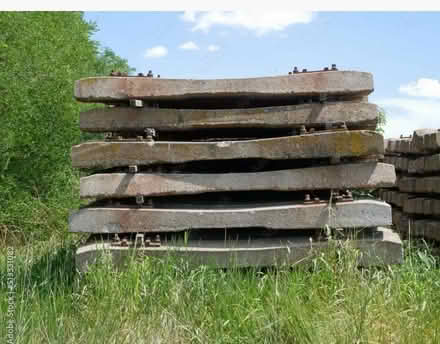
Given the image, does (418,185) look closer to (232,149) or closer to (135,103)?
(232,149)

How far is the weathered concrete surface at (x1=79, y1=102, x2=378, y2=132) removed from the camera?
4414mm

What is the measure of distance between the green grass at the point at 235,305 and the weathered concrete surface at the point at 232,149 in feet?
2.54

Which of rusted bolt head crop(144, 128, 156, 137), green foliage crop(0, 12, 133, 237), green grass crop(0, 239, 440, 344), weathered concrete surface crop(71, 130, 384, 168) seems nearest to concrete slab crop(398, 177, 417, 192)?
green grass crop(0, 239, 440, 344)

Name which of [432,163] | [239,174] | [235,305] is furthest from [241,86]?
[432,163]

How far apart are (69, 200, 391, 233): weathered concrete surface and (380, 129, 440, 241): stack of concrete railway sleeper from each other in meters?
1.57

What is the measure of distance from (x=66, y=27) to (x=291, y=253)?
1031 centimetres

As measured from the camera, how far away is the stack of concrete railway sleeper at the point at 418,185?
6176 millimetres

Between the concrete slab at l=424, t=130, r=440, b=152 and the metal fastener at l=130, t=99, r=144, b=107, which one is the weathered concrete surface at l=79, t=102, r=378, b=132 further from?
the concrete slab at l=424, t=130, r=440, b=152

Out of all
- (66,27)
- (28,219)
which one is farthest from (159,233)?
(66,27)

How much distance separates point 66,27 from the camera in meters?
13.0

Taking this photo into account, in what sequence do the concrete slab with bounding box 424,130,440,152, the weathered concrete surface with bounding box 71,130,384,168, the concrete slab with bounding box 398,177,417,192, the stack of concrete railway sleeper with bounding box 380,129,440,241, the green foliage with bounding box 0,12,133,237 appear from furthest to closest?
1. the green foliage with bounding box 0,12,133,237
2. the concrete slab with bounding box 398,177,417,192
3. the stack of concrete railway sleeper with bounding box 380,129,440,241
4. the concrete slab with bounding box 424,130,440,152
5. the weathered concrete surface with bounding box 71,130,384,168

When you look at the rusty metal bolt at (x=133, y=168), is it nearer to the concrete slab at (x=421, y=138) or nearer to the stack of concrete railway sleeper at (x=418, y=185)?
the stack of concrete railway sleeper at (x=418, y=185)

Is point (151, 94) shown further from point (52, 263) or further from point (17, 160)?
point (17, 160)

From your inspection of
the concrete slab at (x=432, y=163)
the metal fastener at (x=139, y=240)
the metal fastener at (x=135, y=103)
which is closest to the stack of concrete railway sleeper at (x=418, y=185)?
the concrete slab at (x=432, y=163)
